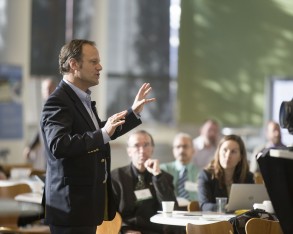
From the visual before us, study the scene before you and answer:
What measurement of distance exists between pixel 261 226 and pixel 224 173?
75.2 inches

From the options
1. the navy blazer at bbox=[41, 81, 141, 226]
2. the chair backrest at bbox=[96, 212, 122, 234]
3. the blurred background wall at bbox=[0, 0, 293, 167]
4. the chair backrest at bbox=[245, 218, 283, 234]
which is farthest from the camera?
the blurred background wall at bbox=[0, 0, 293, 167]

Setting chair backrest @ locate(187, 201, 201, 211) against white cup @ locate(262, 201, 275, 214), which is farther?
chair backrest @ locate(187, 201, 201, 211)

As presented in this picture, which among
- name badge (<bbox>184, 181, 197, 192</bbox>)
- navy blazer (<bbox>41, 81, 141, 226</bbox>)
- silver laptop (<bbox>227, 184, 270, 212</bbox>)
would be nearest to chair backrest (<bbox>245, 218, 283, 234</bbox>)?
silver laptop (<bbox>227, 184, 270, 212</bbox>)

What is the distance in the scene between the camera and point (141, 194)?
25.0ft

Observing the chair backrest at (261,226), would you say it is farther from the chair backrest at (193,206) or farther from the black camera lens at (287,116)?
the black camera lens at (287,116)

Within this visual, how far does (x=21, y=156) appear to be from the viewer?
1247 cm

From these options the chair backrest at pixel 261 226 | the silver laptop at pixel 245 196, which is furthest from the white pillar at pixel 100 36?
the chair backrest at pixel 261 226

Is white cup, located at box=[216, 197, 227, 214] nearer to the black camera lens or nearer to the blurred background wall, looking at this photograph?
the black camera lens

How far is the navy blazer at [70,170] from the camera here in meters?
4.88

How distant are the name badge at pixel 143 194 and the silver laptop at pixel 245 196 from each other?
718mm

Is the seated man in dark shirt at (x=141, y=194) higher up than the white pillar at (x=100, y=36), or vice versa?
the white pillar at (x=100, y=36)

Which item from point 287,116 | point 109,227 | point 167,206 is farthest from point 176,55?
point 287,116

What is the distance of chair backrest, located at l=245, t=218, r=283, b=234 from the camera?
605 cm

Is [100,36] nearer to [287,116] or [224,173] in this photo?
[224,173]
